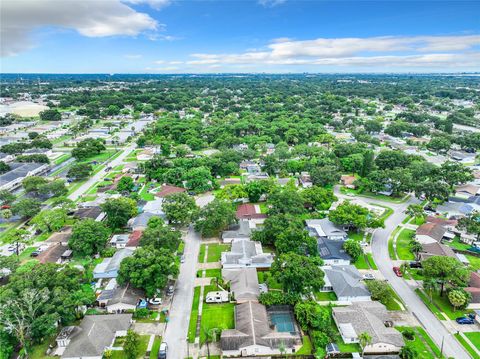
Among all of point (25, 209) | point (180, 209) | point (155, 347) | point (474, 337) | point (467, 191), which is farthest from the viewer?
point (467, 191)

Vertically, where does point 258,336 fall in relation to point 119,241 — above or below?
below

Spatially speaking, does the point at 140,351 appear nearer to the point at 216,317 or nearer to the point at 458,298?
the point at 216,317

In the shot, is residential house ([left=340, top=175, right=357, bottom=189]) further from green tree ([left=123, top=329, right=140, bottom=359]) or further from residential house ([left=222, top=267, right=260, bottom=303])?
green tree ([left=123, top=329, right=140, bottom=359])

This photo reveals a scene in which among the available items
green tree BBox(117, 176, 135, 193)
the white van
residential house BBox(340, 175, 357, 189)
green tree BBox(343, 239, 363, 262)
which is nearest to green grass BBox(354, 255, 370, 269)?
green tree BBox(343, 239, 363, 262)

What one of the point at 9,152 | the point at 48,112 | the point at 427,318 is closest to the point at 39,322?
the point at 427,318

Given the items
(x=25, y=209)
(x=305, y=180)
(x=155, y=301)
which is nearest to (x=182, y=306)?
(x=155, y=301)

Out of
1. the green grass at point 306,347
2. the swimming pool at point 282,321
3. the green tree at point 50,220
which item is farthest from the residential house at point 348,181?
the green tree at point 50,220
